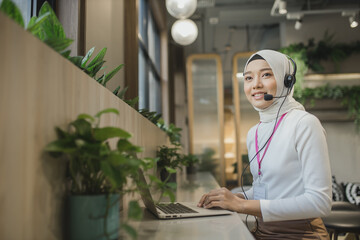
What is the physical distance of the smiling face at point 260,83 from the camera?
4.99 ft

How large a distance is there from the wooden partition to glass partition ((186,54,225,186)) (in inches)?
212

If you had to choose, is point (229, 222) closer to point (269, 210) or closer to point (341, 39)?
point (269, 210)

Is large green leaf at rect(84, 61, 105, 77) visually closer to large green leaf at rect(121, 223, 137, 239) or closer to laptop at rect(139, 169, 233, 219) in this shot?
laptop at rect(139, 169, 233, 219)

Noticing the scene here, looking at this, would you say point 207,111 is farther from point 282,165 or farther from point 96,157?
point 96,157

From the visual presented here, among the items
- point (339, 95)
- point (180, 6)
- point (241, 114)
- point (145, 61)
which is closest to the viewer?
point (180, 6)

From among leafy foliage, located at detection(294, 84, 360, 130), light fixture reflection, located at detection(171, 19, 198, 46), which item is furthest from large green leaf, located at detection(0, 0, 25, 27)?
leafy foliage, located at detection(294, 84, 360, 130)

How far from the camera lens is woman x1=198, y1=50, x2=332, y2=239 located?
1206 mm

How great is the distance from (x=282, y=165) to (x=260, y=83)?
0.43 metres

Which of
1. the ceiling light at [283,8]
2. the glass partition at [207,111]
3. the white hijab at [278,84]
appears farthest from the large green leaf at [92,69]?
the glass partition at [207,111]

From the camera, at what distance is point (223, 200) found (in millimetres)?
1354

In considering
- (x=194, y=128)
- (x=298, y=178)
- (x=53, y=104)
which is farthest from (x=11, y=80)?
(x=194, y=128)

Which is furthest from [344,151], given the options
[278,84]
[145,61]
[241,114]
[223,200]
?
[223,200]

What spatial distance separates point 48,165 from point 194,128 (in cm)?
553

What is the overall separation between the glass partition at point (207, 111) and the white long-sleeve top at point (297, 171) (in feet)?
15.4
